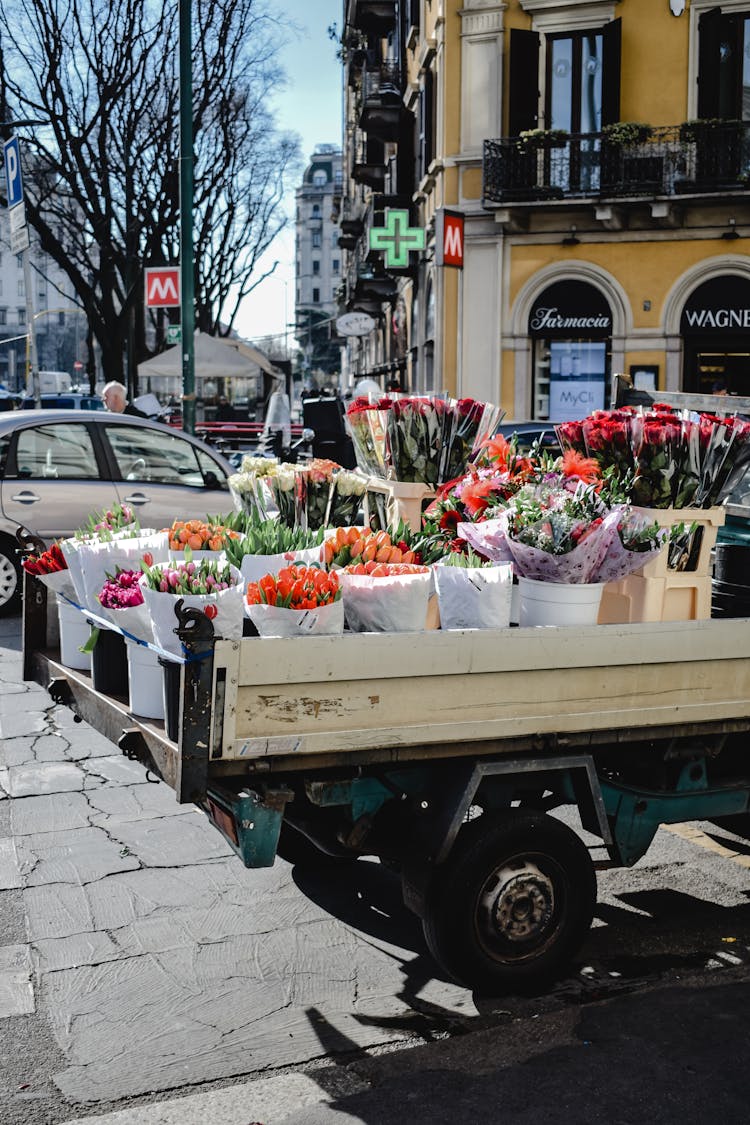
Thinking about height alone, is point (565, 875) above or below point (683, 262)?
below

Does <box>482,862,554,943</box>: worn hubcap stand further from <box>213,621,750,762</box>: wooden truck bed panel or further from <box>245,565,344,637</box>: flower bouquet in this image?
<box>245,565,344,637</box>: flower bouquet

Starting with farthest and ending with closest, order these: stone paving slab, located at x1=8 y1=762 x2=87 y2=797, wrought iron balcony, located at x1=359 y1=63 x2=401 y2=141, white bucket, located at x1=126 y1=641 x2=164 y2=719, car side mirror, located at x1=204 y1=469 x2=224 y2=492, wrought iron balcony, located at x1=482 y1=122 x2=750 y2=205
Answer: wrought iron balcony, located at x1=359 y1=63 x2=401 y2=141
wrought iron balcony, located at x1=482 y1=122 x2=750 y2=205
car side mirror, located at x1=204 y1=469 x2=224 y2=492
stone paving slab, located at x1=8 y1=762 x2=87 y2=797
white bucket, located at x1=126 y1=641 x2=164 y2=719

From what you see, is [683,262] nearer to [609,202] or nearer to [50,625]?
[609,202]

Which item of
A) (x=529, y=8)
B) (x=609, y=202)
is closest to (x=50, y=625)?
(x=609, y=202)

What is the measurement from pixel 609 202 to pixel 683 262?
173 cm

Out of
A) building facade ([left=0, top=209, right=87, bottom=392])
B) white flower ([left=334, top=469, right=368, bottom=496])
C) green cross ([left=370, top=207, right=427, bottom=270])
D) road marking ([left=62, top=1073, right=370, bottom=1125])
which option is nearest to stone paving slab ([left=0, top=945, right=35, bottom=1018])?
road marking ([left=62, top=1073, right=370, bottom=1125])

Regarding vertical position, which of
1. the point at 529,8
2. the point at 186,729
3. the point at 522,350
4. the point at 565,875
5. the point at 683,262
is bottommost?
the point at 565,875

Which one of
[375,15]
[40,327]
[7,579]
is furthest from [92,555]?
[40,327]

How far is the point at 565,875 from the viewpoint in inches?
156

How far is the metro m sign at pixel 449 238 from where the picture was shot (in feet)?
70.7

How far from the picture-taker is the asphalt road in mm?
3355

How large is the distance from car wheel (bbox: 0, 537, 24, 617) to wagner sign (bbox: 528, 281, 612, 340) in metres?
14.2


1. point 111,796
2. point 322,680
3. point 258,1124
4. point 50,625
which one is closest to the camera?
point 258,1124

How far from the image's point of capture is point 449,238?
22.0 metres
